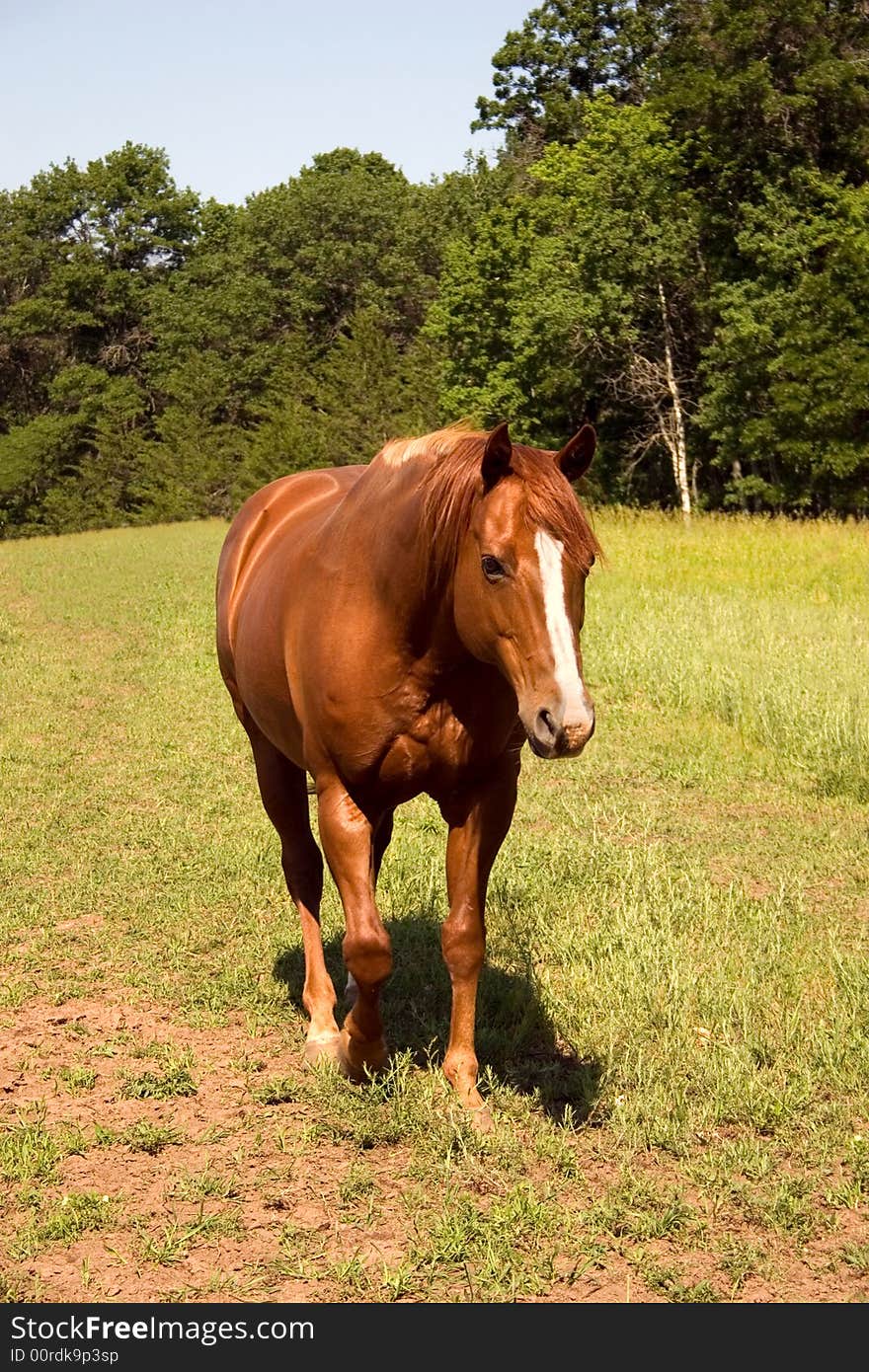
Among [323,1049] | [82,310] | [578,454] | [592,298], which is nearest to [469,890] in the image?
[323,1049]

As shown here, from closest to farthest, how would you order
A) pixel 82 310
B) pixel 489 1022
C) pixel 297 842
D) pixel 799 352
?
pixel 489 1022 → pixel 297 842 → pixel 799 352 → pixel 82 310

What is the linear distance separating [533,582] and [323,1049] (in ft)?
6.87

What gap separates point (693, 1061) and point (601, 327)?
3013 centimetres

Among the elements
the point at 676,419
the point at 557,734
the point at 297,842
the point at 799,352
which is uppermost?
the point at 799,352

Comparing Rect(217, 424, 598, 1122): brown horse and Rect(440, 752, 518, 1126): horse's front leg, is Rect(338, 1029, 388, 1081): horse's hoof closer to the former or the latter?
Rect(217, 424, 598, 1122): brown horse

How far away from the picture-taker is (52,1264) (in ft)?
10.2

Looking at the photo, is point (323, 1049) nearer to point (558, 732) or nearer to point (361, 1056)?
point (361, 1056)

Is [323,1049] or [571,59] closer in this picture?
[323,1049]

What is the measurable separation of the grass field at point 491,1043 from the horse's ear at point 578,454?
1.99 m

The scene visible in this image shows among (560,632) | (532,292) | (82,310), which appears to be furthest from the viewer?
(82,310)

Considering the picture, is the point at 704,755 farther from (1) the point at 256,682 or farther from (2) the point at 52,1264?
(2) the point at 52,1264

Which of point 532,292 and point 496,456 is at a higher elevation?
point 532,292

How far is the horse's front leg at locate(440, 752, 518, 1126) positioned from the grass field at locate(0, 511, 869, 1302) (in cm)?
13

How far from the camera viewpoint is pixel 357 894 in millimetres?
3807
